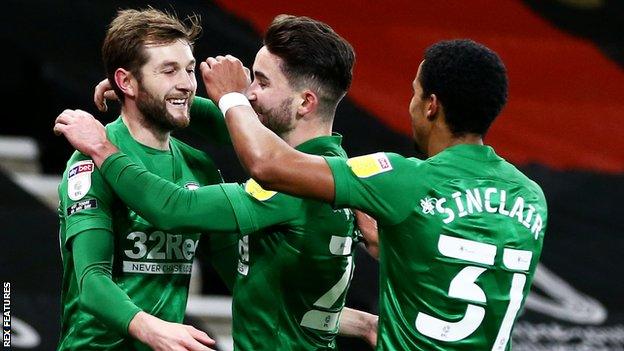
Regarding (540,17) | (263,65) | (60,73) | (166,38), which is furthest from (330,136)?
(540,17)

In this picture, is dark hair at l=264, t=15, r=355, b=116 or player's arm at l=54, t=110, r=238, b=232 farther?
dark hair at l=264, t=15, r=355, b=116

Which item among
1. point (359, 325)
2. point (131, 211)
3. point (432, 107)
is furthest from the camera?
point (359, 325)

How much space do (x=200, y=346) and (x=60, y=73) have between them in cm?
411

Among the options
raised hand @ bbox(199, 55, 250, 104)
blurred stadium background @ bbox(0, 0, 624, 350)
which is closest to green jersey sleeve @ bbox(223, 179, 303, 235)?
raised hand @ bbox(199, 55, 250, 104)

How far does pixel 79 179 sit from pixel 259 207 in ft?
2.00

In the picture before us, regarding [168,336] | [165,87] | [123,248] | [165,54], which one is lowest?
[168,336]

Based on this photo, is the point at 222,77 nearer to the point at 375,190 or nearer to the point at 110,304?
the point at 375,190

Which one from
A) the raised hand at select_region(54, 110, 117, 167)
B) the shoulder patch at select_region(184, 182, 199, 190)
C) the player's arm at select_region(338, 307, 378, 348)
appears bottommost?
the player's arm at select_region(338, 307, 378, 348)

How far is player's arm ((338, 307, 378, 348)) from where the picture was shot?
4.24 metres

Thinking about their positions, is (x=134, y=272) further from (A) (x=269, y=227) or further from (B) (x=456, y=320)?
(B) (x=456, y=320)

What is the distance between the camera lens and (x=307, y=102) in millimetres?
3850

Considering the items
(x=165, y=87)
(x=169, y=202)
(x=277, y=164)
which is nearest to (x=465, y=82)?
(x=277, y=164)

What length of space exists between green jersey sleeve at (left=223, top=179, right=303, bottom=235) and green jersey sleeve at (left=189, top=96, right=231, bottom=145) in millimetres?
792

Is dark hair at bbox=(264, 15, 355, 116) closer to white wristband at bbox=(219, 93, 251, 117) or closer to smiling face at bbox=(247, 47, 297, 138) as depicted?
smiling face at bbox=(247, 47, 297, 138)
